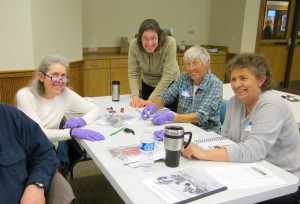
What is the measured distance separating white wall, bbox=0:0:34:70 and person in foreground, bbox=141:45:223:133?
6.59 feet

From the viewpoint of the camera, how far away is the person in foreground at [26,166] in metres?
1.20

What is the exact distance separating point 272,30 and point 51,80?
16.5 feet

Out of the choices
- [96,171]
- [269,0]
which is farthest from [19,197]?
[269,0]

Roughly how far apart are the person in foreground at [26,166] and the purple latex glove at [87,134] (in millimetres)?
283

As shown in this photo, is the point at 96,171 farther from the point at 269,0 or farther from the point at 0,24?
the point at 269,0

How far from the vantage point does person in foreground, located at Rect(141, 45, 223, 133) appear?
1.95 meters

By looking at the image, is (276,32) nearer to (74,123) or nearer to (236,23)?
(236,23)

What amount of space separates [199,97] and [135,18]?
3.42 m

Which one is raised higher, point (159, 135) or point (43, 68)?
point (43, 68)

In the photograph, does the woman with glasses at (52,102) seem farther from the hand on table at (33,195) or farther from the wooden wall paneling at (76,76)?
the wooden wall paneling at (76,76)

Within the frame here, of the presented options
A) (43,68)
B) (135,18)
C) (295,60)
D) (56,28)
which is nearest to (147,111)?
(43,68)

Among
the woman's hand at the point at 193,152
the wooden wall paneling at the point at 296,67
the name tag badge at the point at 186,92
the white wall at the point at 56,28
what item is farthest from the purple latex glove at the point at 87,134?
the wooden wall paneling at the point at 296,67

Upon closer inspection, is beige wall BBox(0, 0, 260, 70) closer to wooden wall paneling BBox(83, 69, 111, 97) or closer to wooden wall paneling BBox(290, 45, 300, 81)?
wooden wall paneling BBox(83, 69, 111, 97)

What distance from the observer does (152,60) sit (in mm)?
2639
